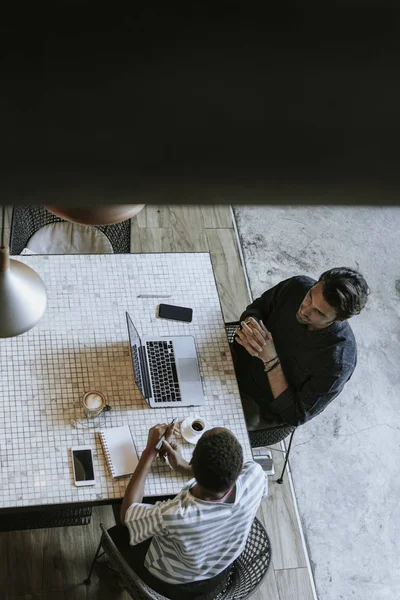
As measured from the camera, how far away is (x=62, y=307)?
2871 mm

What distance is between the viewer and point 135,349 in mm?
2775

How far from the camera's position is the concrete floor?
136 inches

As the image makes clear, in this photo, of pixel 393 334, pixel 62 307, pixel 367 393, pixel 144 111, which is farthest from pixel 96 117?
pixel 393 334

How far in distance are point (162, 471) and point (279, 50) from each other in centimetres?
250

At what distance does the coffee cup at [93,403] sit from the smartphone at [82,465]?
0.41 ft

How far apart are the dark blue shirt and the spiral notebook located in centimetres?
62

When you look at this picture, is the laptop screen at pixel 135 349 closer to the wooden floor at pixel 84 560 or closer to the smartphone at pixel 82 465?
the smartphone at pixel 82 465

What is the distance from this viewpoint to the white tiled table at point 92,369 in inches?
98.2

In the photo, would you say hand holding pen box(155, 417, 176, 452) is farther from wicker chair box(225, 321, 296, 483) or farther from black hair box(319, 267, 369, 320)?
black hair box(319, 267, 369, 320)

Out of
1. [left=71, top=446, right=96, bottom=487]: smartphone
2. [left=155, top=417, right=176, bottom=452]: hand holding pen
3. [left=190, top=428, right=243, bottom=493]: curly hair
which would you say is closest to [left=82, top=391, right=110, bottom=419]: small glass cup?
[left=71, top=446, right=96, bottom=487]: smartphone

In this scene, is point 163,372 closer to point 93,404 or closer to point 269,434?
point 93,404

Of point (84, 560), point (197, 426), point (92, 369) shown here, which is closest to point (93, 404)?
point (92, 369)

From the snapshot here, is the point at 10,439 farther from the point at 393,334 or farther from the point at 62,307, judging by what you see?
the point at 393,334

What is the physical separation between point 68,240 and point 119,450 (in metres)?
1.24
